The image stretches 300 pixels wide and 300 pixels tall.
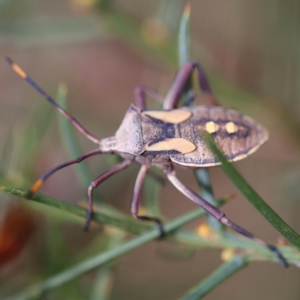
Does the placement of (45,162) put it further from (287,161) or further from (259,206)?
(259,206)

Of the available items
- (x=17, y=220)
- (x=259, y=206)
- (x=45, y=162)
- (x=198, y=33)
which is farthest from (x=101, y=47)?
(x=259, y=206)

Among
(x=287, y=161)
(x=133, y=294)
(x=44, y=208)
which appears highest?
→ (x=44, y=208)

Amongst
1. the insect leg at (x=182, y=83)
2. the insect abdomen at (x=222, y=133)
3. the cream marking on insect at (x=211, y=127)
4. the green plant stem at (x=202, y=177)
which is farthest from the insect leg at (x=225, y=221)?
the insect leg at (x=182, y=83)

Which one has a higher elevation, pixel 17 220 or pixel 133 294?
pixel 17 220

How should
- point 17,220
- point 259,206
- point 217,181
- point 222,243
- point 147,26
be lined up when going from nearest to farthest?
point 259,206
point 222,243
point 17,220
point 147,26
point 217,181

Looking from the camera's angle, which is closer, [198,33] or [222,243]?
[222,243]

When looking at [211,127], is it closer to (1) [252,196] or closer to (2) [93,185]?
(2) [93,185]

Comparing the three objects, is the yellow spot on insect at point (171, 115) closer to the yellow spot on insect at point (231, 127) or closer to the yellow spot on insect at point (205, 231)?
the yellow spot on insect at point (231, 127)
